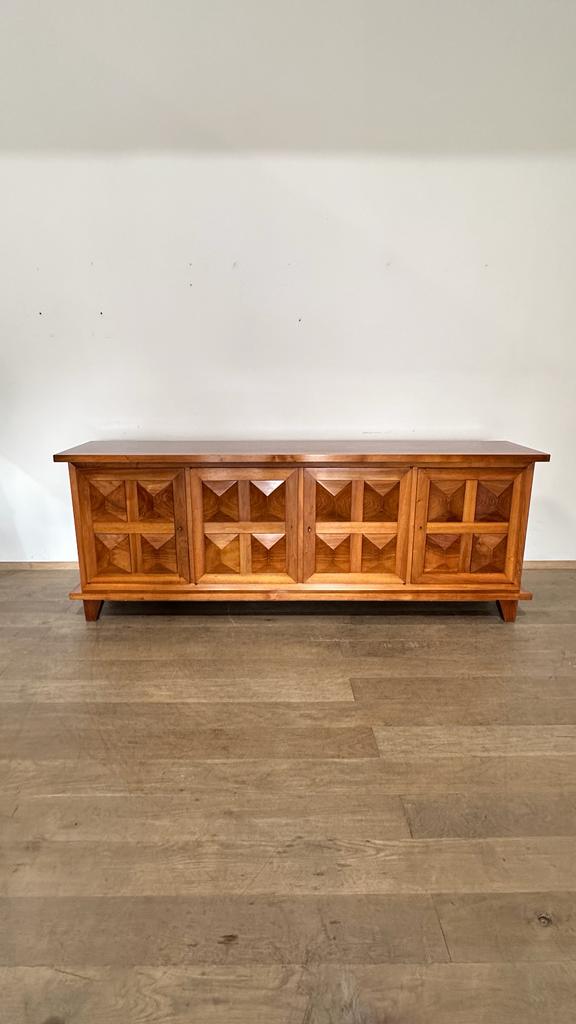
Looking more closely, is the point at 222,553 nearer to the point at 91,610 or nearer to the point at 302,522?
the point at 302,522

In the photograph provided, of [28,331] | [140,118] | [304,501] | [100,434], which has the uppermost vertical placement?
[140,118]

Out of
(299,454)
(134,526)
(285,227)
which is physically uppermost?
(285,227)

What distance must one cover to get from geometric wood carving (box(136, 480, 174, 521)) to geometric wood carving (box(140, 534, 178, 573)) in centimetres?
8

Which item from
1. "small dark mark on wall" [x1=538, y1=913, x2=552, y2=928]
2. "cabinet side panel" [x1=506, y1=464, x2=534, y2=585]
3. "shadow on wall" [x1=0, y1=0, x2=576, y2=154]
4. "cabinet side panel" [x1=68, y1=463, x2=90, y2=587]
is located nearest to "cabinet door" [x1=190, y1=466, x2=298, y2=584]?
"cabinet side panel" [x1=68, y1=463, x2=90, y2=587]

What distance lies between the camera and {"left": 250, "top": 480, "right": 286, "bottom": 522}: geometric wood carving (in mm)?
1944

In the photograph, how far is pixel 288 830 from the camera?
3.67 feet

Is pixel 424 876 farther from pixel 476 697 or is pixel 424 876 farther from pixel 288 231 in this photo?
pixel 288 231

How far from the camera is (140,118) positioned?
87.0 inches

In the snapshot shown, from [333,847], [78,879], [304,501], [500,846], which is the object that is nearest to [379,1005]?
[333,847]

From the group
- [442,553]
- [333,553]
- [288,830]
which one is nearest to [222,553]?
[333,553]

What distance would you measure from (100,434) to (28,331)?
544 mm

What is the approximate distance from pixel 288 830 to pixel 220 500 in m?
1.13

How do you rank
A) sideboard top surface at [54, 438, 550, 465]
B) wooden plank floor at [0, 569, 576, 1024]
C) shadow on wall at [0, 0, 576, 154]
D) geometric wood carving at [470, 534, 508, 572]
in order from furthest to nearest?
shadow on wall at [0, 0, 576, 154], geometric wood carving at [470, 534, 508, 572], sideboard top surface at [54, 438, 550, 465], wooden plank floor at [0, 569, 576, 1024]

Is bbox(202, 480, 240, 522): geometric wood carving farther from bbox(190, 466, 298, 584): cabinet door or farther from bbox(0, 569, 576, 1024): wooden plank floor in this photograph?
bbox(0, 569, 576, 1024): wooden plank floor
